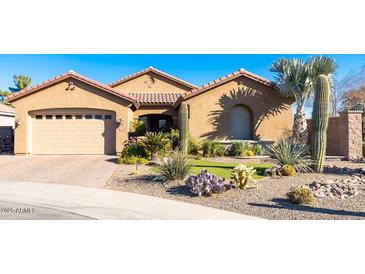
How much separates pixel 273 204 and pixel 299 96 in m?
12.6

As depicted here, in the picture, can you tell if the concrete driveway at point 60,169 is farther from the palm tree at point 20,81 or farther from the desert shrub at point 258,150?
the palm tree at point 20,81

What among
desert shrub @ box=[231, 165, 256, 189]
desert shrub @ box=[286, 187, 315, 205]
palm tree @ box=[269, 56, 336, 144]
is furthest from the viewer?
palm tree @ box=[269, 56, 336, 144]

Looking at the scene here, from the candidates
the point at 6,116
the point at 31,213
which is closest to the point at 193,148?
the point at 31,213

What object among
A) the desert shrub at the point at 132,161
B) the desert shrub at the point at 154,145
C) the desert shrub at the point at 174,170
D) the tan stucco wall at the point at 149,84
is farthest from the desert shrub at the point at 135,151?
the tan stucco wall at the point at 149,84

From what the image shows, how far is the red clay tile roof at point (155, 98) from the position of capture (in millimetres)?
22312

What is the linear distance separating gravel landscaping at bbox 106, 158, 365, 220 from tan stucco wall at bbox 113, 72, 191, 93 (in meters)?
15.8

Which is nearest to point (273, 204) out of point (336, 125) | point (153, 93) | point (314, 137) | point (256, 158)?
point (314, 137)

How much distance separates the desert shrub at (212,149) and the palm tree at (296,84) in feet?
15.4

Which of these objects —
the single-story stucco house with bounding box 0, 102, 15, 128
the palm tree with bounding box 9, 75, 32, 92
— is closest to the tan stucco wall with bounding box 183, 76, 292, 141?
the single-story stucco house with bounding box 0, 102, 15, 128

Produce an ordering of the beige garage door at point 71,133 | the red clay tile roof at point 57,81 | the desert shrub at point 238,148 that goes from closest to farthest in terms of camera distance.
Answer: the desert shrub at point 238,148 < the red clay tile roof at point 57,81 < the beige garage door at point 71,133

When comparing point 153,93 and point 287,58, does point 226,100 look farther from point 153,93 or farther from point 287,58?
point 153,93

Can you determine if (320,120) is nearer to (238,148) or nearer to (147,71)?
(238,148)

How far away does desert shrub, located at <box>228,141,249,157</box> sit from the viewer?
18.2 m

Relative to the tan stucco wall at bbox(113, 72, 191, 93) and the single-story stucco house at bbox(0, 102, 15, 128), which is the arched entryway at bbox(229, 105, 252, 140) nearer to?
the tan stucco wall at bbox(113, 72, 191, 93)
